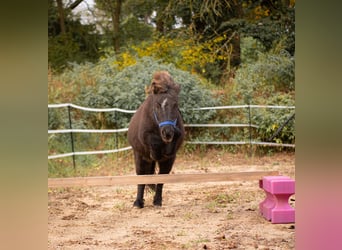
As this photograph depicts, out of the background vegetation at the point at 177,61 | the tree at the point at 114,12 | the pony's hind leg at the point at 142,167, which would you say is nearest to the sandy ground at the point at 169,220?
the pony's hind leg at the point at 142,167

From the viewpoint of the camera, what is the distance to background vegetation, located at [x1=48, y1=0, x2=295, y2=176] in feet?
21.9

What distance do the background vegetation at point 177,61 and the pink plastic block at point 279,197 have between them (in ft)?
8.91

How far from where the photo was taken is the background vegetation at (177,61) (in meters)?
6.66

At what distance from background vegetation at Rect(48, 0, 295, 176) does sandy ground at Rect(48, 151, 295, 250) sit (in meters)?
1.20

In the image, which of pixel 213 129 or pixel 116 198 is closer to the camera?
pixel 116 198

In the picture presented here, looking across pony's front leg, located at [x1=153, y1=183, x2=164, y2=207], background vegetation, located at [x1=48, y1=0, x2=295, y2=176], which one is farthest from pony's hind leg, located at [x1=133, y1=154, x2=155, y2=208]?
background vegetation, located at [x1=48, y1=0, x2=295, y2=176]

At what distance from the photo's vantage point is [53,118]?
6250 mm

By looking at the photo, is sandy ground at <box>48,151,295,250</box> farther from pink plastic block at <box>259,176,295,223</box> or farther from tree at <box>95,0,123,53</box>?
tree at <box>95,0,123,53</box>

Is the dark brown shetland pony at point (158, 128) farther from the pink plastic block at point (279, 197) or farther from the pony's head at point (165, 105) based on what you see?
the pink plastic block at point (279, 197)

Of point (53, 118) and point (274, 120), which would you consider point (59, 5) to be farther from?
point (274, 120)

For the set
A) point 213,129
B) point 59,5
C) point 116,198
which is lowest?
point 116,198
